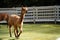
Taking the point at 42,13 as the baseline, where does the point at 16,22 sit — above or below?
above

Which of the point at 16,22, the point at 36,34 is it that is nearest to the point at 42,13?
the point at 36,34

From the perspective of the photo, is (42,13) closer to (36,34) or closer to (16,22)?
(36,34)

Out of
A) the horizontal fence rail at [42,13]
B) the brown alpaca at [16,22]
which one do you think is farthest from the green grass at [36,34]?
the horizontal fence rail at [42,13]

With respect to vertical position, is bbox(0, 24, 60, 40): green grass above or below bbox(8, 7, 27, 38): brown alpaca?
below

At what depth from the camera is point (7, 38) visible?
9172 mm

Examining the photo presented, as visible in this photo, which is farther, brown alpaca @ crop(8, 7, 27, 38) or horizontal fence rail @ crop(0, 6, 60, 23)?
horizontal fence rail @ crop(0, 6, 60, 23)

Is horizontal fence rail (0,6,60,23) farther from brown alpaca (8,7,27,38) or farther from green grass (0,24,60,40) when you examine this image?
brown alpaca (8,7,27,38)

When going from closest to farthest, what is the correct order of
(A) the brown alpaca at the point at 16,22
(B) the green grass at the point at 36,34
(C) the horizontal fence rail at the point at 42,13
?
(A) the brown alpaca at the point at 16,22
(B) the green grass at the point at 36,34
(C) the horizontal fence rail at the point at 42,13

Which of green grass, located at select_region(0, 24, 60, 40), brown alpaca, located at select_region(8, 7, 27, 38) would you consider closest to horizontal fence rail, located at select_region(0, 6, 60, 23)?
green grass, located at select_region(0, 24, 60, 40)

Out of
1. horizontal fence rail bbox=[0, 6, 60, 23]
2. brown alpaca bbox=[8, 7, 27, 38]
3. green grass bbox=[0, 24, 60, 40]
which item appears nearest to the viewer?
brown alpaca bbox=[8, 7, 27, 38]

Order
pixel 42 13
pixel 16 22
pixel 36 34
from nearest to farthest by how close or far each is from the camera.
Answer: pixel 16 22, pixel 36 34, pixel 42 13

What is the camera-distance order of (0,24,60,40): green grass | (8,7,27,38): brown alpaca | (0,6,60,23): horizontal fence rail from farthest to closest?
(0,6,60,23): horizontal fence rail, (0,24,60,40): green grass, (8,7,27,38): brown alpaca

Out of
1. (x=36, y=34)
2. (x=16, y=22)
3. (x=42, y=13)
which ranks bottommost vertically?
(x=36, y=34)

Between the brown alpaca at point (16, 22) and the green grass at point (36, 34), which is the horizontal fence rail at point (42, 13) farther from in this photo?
the brown alpaca at point (16, 22)
